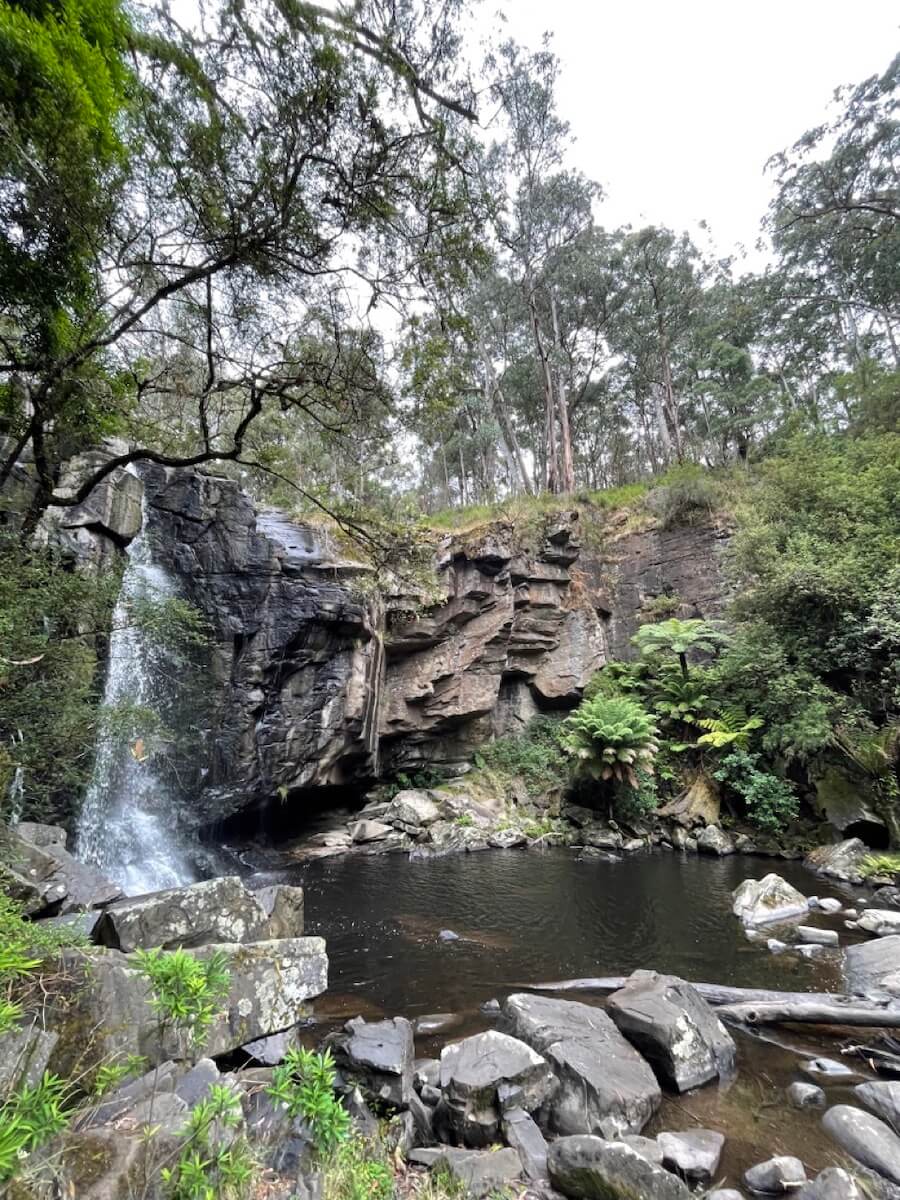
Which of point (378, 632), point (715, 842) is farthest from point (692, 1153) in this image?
point (378, 632)

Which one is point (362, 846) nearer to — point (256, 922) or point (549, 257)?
point (256, 922)

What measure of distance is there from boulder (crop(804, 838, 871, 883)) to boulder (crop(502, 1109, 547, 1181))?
27.5 feet

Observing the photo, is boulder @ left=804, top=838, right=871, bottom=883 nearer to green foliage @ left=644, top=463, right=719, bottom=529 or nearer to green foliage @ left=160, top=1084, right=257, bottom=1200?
green foliage @ left=160, top=1084, right=257, bottom=1200

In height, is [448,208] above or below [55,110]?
above

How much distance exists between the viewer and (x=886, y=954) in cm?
549

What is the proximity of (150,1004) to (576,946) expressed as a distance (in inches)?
244

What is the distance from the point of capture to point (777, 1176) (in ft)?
9.89

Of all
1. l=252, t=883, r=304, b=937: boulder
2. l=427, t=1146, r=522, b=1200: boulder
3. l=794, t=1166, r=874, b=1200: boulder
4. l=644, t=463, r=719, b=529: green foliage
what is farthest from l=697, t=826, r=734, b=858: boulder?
l=644, t=463, r=719, b=529: green foliage

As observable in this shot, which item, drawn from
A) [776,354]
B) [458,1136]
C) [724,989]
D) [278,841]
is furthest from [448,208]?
[776,354]

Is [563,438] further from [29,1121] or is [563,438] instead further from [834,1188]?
[29,1121]

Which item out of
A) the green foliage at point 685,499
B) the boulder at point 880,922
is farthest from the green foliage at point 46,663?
the green foliage at point 685,499

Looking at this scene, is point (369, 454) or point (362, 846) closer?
point (369, 454)

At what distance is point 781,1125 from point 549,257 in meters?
26.2

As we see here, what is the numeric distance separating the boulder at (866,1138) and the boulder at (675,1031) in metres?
0.80
